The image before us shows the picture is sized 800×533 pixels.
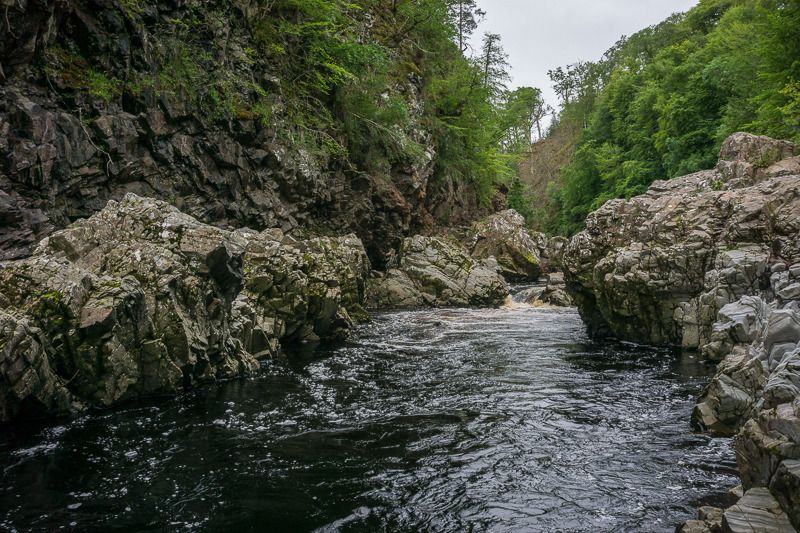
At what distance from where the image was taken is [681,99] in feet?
104

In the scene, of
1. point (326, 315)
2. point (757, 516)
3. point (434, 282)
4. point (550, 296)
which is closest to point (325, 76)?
point (434, 282)

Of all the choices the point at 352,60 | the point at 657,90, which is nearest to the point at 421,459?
the point at 352,60

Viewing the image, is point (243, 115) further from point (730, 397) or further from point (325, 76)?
point (730, 397)

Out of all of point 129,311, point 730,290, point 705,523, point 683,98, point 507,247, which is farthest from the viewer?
point 507,247

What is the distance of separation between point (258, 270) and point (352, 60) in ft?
43.0

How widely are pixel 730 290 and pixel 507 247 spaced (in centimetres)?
2366

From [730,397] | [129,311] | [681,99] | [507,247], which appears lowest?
[730,397]

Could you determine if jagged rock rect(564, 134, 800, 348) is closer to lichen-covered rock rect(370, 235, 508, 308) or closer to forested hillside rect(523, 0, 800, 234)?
forested hillside rect(523, 0, 800, 234)

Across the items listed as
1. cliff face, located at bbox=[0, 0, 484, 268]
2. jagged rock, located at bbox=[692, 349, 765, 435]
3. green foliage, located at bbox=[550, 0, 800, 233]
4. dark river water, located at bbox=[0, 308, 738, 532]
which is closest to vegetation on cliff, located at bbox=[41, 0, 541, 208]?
cliff face, located at bbox=[0, 0, 484, 268]

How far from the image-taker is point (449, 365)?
1245cm

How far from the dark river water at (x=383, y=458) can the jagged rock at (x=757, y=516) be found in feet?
3.65

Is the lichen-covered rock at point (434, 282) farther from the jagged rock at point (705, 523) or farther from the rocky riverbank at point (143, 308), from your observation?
the jagged rock at point (705, 523)

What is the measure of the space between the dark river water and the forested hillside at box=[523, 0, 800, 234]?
15.0 meters

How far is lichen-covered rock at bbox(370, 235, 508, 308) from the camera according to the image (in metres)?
25.7
